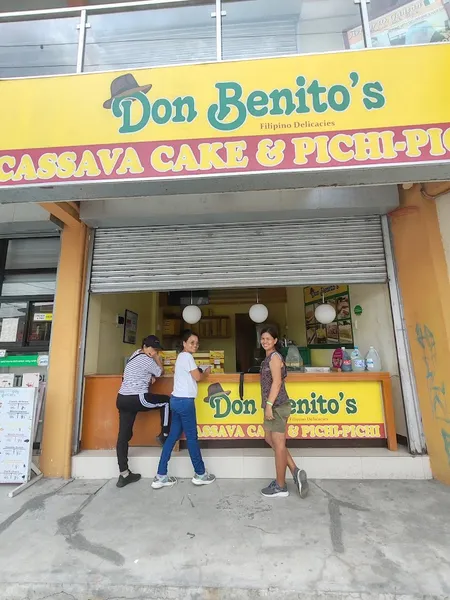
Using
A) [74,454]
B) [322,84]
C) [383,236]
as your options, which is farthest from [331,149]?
[74,454]

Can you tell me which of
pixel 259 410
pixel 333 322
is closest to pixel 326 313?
pixel 333 322

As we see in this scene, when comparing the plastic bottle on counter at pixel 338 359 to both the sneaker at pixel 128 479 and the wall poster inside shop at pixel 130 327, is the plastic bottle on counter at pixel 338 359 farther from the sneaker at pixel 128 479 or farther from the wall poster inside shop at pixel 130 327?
the wall poster inside shop at pixel 130 327

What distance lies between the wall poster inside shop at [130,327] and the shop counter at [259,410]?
55.7 inches

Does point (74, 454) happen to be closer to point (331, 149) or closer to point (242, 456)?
point (242, 456)

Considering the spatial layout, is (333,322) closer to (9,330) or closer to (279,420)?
(279,420)

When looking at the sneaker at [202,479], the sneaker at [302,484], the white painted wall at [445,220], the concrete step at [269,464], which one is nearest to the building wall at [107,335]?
the concrete step at [269,464]

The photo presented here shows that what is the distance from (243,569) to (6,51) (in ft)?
16.1

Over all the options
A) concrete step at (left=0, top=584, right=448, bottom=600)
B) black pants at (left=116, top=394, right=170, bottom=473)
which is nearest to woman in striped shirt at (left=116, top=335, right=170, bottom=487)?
black pants at (left=116, top=394, right=170, bottom=473)

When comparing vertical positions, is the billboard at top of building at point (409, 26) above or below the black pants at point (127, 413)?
above

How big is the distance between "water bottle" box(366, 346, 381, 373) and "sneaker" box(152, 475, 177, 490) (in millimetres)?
2647

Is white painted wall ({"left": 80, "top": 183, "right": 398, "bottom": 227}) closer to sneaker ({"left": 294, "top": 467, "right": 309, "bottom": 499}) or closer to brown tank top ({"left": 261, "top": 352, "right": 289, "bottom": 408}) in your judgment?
brown tank top ({"left": 261, "top": 352, "right": 289, "bottom": 408})

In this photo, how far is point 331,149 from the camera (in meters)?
2.29

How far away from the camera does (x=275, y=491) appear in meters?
2.94

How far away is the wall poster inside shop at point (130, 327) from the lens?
519 cm
